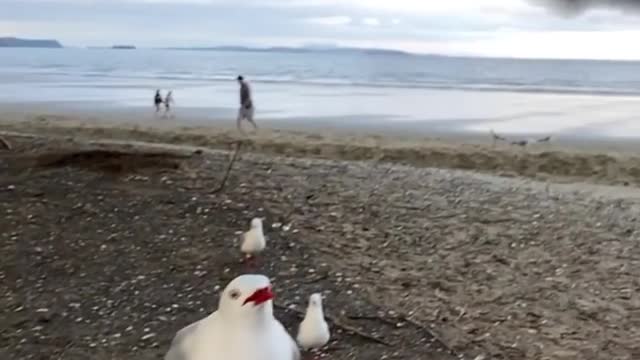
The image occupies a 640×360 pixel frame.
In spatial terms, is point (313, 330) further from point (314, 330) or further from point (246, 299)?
point (246, 299)

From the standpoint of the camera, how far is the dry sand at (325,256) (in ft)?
10.0

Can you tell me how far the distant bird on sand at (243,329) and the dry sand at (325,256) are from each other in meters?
0.89

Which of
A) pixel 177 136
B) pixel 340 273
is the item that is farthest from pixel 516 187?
pixel 177 136

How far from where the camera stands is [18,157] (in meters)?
5.37

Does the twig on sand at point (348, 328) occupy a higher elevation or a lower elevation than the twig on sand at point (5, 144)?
lower

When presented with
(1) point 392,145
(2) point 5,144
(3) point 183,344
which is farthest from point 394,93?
(3) point 183,344

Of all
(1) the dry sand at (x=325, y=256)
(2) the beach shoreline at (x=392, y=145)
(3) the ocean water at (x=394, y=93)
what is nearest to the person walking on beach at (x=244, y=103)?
(2) the beach shoreline at (x=392, y=145)

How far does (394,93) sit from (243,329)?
68.7 feet

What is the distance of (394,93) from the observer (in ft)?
74.1

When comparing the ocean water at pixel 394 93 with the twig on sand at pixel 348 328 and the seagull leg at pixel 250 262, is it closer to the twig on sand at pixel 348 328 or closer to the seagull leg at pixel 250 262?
the seagull leg at pixel 250 262

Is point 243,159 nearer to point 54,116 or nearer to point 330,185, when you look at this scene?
point 330,185

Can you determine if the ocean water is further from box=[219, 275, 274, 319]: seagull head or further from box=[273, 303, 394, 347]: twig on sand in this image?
box=[219, 275, 274, 319]: seagull head

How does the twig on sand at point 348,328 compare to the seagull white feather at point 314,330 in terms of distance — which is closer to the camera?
the seagull white feather at point 314,330

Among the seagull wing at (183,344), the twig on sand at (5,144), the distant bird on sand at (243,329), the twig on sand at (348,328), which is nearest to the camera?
the distant bird on sand at (243,329)
